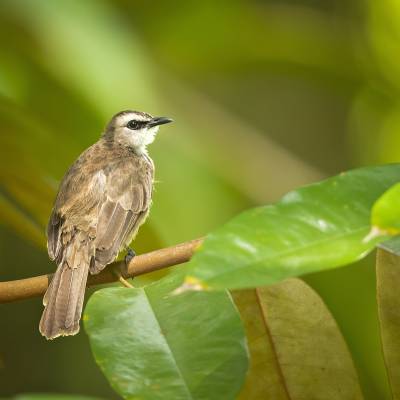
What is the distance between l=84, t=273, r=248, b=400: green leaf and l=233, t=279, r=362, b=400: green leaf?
13.4 inches

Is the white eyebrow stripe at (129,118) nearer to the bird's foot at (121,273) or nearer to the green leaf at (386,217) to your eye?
the bird's foot at (121,273)

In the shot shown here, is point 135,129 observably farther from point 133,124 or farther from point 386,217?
point 386,217

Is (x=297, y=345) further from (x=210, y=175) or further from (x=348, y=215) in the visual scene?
(x=210, y=175)

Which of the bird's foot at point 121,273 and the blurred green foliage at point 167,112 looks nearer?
the bird's foot at point 121,273

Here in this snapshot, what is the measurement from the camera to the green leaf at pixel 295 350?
241 cm

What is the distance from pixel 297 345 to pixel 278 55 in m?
2.66

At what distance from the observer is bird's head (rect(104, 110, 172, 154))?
4.93 m

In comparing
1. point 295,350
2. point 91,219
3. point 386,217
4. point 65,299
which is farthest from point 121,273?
point 386,217

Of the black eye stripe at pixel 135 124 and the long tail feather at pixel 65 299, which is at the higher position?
the black eye stripe at pixel 135 124

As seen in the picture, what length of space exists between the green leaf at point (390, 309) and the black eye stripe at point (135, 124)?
2823 mm

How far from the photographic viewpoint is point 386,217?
67.7 inches

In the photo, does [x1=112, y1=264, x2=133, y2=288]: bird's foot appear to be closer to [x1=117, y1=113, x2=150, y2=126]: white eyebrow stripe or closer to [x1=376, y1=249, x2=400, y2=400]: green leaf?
[x1=376, y1=249, x2=400, y2=400]: green leaf

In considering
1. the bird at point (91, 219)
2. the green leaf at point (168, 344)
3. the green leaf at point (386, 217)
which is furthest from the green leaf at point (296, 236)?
the bird at point (91, 219)

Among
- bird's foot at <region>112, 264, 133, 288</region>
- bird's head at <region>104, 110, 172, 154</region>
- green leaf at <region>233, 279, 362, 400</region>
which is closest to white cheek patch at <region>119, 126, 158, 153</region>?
bird's head at <region>104, 110, 172, 154</region>
